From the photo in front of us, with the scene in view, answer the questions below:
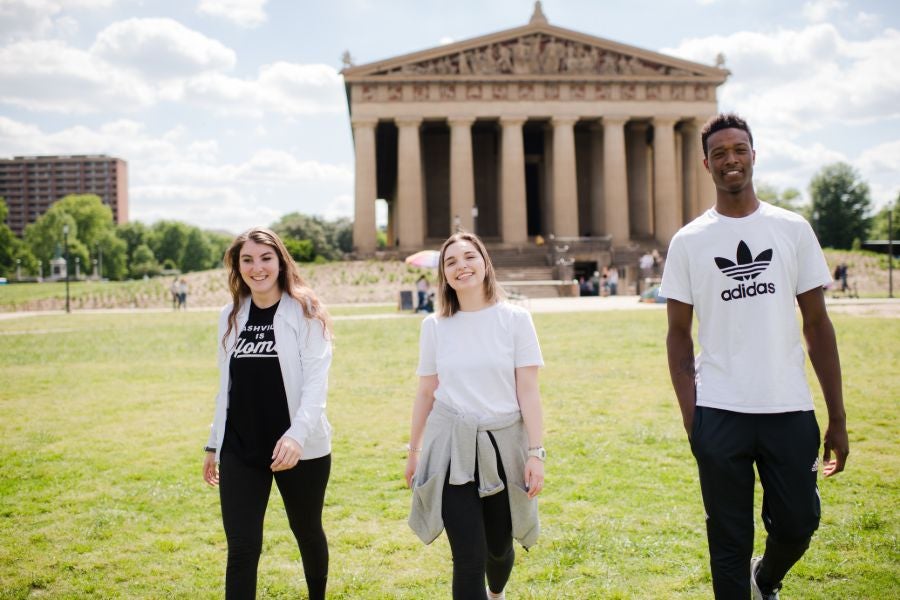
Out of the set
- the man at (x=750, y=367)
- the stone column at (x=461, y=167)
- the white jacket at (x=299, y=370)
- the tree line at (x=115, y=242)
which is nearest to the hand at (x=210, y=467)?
the white jacket at (x=299, y=370)

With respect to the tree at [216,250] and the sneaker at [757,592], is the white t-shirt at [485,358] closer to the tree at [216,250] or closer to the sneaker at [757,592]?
A: the sneaker at [757,592]

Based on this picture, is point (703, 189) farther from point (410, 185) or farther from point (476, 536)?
point (476, 536)

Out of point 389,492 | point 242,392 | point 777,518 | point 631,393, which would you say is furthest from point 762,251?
point 631,393

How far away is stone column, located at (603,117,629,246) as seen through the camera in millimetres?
55562

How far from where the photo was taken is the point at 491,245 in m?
55.7

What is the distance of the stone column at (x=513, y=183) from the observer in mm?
54781

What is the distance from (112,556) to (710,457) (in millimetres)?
4318

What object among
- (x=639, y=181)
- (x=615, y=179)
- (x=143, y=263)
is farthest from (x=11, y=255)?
(x=615, y=179)

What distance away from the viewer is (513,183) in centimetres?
5481

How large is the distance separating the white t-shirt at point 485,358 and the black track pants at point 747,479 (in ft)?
3.08

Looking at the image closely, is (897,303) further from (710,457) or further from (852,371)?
(710,457)

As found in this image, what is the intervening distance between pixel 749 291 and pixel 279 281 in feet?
8.49

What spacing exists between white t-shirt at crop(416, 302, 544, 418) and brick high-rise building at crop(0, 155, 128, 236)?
212 metres

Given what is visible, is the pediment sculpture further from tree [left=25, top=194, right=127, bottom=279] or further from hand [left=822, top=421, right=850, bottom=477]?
tree [left=25, top=194, right=127, bottom=279]
